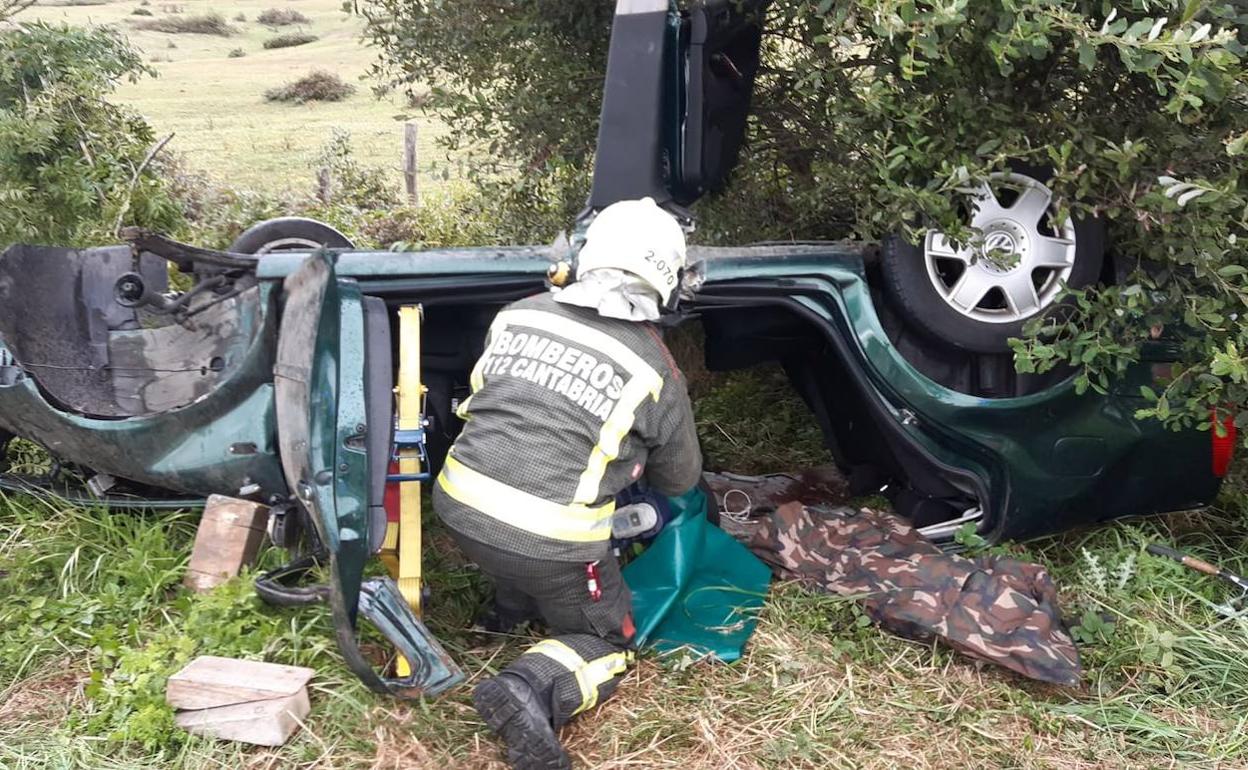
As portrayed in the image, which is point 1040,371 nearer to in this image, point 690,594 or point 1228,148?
point 1228,148

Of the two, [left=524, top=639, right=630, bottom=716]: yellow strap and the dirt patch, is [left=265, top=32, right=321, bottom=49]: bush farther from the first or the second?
[left=524, top=639, right=630, bottom=716]: yellow strap

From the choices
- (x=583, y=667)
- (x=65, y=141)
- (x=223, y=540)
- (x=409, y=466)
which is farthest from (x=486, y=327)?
(x=65, y=141)

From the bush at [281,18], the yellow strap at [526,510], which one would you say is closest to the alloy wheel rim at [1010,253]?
the yellow strap at [526,510]

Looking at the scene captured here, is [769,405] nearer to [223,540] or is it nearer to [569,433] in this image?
[569,433]

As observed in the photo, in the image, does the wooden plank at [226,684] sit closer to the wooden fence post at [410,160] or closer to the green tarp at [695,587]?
the green tarp at [695,587]

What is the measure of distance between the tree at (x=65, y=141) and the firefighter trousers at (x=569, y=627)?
134 inches

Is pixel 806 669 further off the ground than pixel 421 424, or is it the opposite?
pixel 421 424

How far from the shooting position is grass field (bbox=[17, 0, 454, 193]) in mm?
10039

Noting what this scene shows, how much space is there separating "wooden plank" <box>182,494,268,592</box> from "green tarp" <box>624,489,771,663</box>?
1.19m

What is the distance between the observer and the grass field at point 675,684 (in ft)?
8.39

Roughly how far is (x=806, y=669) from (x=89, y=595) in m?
2.25

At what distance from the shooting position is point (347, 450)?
243 centimetres

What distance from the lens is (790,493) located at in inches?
166

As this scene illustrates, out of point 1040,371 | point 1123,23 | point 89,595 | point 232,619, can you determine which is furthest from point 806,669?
A: point 89,595
